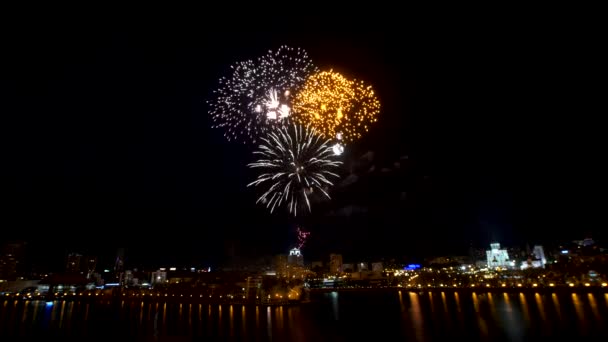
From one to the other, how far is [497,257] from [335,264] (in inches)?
1964

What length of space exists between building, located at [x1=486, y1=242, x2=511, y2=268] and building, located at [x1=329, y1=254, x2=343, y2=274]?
46.3 m

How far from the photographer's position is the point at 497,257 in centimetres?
9925

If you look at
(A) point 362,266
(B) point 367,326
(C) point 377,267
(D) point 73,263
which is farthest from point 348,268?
(B) point 367,326

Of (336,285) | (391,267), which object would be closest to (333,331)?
(336,285)

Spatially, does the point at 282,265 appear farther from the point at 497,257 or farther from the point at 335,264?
the point at 497,257

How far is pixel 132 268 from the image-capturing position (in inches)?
4486

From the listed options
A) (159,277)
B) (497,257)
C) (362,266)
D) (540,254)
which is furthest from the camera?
(362,266)

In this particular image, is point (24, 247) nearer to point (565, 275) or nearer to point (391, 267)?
point (391, 267)

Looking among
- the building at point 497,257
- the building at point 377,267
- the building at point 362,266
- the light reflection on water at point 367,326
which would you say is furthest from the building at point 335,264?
the light reflection on water at point 367,326

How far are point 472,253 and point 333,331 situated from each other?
105084 mm

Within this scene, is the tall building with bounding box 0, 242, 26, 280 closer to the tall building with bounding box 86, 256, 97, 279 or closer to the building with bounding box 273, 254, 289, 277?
the tall building with bounding box 86, 256, 97, 279

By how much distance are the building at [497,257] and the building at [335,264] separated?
1824 inches

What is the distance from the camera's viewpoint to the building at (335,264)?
119088mm

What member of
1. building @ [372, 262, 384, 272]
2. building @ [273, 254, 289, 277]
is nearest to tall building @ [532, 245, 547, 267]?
building @ [372, 262, 384, 272]
